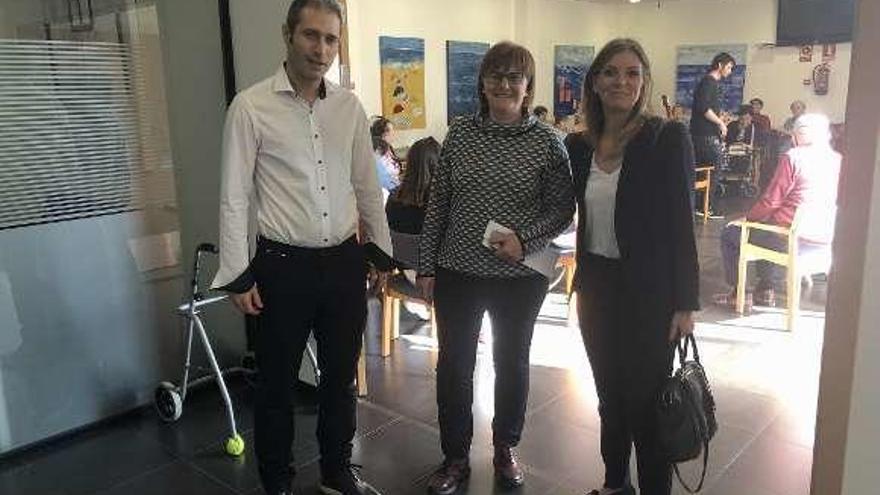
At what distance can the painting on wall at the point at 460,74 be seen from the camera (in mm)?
8203

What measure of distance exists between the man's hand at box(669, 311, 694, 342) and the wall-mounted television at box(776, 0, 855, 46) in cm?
898

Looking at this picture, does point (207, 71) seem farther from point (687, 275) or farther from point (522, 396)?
point (687, 275)

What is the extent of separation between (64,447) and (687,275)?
2390 mm

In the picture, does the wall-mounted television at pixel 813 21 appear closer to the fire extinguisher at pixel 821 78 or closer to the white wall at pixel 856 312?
the fire extinguisher at pixel 821 78

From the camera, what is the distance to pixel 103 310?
9.07 feet

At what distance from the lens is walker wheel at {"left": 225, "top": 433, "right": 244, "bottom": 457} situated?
256cm

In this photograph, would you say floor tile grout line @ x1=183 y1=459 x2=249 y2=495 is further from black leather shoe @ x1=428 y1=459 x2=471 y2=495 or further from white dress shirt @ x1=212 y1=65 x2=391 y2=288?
white dress shirt @ x1=212 y1=65 x2=391 y2=288

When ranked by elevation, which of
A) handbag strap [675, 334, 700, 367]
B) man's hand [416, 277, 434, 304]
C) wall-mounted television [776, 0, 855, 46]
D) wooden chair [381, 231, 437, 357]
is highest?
wall-mounted television [776, 0, 855, 46]

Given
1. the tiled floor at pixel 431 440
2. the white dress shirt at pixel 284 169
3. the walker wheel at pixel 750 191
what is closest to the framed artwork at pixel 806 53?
the walker wheel at pixel 750 191

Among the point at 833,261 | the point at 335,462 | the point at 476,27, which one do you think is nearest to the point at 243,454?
the point at 335,462

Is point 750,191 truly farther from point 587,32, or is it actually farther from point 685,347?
point 685,347

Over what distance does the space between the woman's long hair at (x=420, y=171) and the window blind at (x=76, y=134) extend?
105 centimetres

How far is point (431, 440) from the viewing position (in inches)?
105

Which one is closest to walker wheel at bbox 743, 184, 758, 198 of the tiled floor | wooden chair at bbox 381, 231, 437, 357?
the tiled floor
